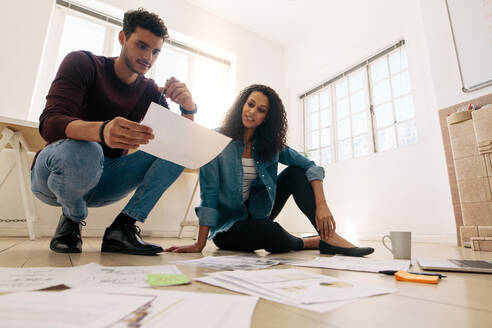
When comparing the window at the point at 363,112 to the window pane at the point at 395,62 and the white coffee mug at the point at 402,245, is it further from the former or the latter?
the white coffee mug at the point at 402,245

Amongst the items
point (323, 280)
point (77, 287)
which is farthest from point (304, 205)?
point (77, 287)

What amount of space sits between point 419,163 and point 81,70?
2642mm

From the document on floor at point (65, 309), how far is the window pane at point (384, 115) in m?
3.13

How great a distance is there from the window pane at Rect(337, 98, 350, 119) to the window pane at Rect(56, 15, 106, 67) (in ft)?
9.40

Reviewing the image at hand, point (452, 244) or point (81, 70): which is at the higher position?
point (81, 70)

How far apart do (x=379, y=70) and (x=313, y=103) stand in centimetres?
103

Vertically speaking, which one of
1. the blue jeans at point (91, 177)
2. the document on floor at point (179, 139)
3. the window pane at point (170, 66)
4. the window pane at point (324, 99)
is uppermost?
the window pane at point (170, 66)

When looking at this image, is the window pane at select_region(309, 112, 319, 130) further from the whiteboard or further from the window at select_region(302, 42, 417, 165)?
the whiteboard

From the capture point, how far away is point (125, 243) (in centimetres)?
103

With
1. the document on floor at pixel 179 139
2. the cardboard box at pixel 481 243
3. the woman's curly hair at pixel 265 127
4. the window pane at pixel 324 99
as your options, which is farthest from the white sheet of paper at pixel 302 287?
the window pane at pixel 324 99

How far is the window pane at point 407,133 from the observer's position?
2.69m

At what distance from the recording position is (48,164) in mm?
941

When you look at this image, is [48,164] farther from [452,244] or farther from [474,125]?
[452,244]

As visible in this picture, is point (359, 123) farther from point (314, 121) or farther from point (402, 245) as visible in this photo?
point (402, 245)
